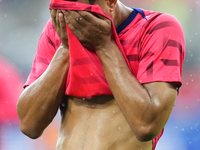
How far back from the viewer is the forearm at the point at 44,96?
48.2 inches

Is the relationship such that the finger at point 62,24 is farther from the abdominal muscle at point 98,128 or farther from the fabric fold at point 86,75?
the abdominal muscle at point 98,128

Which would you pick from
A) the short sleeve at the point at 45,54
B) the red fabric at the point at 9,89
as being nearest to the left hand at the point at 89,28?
the short sleeve at the point at 45,54

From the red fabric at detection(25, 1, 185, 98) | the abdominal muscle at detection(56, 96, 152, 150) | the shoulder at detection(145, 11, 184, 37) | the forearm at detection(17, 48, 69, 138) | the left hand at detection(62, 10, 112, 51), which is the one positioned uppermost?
the left hand at detection(62, 10, 112, 51)

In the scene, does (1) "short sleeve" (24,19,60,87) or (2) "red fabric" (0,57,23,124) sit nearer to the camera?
(1) "short sleeve" (24,19,60,87)

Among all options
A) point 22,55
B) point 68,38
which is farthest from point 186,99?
point 68,38

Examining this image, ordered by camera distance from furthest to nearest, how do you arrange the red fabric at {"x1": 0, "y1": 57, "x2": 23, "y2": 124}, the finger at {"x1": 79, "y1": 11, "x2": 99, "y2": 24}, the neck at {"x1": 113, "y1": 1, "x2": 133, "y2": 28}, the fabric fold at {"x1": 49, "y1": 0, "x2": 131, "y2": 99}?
the red fabric at {"x1": 0, "y1": 57, "x2": 23, "y2": 124} → the neck at {"x1": 113, "y1": 1, "x2": 133, "y2": 28} → the fabric fold at {"x1": 49, "y1": 0, "x2": 131, "y2": 99} → the finger at {"x1": 79, "y1": 11, "x2": 99, "y2": 24}

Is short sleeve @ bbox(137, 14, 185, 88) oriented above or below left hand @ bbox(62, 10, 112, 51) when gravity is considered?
below

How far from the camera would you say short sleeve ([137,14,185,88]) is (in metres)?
1.10

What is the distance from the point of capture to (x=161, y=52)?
1.13 meters

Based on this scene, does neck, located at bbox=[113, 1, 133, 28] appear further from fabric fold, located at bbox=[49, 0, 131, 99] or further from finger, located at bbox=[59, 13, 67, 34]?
finger, located at bbox=[59, 13, 67, 34]

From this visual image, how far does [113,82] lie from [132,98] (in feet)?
0.32

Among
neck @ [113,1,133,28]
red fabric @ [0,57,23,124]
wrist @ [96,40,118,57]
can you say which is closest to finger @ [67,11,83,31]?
wrist @ [96,40,118,57]

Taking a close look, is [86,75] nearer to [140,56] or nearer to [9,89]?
[140,56]

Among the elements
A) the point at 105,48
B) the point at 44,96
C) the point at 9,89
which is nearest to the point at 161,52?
the point at 105,48
